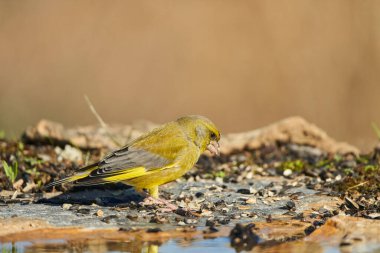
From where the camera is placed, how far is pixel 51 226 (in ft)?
22.7

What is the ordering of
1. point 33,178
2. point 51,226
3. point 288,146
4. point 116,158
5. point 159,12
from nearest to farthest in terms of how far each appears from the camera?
point 51,226, point 116,158, point 33,178, point 288,146, point 159,12

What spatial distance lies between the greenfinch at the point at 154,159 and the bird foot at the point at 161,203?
16 cm

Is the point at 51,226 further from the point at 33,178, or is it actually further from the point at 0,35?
the point at 0,35

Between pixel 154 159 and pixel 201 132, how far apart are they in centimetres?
72

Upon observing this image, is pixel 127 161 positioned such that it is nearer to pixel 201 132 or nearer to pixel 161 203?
pixel 161 203

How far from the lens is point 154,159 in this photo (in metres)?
8.40

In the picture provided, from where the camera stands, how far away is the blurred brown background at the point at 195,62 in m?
16.2

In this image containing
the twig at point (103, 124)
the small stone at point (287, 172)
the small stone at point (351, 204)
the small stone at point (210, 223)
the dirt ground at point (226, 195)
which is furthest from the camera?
the twig at point (103, 124)

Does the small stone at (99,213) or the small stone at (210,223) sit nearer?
the small stone at (210,223)

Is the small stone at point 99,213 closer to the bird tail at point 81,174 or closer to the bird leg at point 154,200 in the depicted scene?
the bird leg at point 154,200

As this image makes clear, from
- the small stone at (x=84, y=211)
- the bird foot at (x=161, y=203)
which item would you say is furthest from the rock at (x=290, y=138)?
the small stone at (x=84, y=211)

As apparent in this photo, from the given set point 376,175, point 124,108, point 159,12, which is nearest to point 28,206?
point 376,175

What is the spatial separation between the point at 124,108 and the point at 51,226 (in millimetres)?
10548

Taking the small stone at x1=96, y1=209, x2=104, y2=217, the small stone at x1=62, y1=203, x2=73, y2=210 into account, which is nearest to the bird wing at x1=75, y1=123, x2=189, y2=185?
the small stone at x1=62, y1=203, x2=73, y2=210
